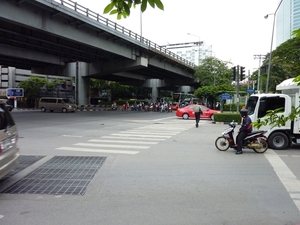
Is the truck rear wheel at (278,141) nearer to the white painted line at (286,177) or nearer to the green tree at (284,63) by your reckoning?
the white painted line at (286,177)

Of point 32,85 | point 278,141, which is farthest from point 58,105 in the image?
point 278,141

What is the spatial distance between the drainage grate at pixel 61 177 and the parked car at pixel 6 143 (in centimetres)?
53

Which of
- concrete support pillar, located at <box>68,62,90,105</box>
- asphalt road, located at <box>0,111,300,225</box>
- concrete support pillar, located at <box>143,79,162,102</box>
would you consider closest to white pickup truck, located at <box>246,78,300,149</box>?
asphalt road, located at <box>0,111,300,225</box>

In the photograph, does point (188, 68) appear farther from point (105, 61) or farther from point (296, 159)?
point (296, 159)

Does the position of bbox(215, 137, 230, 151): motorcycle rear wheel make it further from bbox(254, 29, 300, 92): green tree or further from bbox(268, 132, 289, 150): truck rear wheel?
bbox(254, 29, 300, 92): green tree

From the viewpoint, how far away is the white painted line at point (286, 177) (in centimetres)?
550

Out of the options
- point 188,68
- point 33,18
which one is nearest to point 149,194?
point 33,18

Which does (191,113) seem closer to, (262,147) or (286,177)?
(262,147)

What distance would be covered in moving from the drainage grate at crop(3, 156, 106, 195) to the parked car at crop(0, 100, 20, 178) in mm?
534

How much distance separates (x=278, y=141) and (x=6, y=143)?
30.2 feet

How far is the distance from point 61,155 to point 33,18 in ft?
47.9

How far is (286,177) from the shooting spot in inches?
265

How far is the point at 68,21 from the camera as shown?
23.6m

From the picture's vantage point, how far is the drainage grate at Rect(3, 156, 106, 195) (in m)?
5.68
